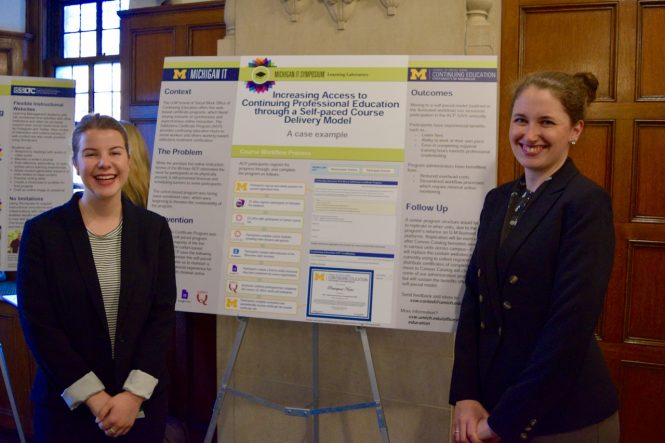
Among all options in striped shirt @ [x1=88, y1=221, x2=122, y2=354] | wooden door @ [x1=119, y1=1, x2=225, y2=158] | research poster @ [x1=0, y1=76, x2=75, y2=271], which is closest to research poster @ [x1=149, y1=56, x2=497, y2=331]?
striped shirt @ [x1=88, y1=221, x2=122, y2=354]

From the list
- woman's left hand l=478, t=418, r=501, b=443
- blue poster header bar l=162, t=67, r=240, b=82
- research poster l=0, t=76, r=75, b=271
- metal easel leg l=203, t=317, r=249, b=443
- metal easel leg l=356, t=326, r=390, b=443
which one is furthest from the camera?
research poster l=0, t=76, r=75, b=271

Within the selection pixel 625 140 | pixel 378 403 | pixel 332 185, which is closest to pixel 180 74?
pixel 332 185

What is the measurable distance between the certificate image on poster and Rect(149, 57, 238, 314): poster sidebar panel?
0.41m

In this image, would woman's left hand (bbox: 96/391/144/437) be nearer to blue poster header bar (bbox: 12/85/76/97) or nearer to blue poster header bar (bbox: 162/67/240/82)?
blue poster header bar (bbox: 162/67/240/82)

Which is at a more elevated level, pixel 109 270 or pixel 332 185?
pixel 332 185

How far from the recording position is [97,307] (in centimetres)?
160

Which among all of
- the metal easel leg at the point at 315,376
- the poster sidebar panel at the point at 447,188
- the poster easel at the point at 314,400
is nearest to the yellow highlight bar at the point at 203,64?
the poster sidebar panel at the point at 447,188

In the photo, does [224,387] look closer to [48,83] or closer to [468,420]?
[468,420]

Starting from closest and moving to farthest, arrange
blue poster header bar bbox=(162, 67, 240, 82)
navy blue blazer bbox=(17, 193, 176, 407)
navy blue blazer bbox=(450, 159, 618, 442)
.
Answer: navy blue blazer bbox=(450, 159, 618, 442) < navy blue blazer bbox=(17, 193, 176, 407) < blue poster header bar bbox=(162, 67, 240, 82)

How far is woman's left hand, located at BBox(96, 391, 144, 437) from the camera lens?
62.5 inches

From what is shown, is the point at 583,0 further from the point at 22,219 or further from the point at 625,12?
the point at 22,219

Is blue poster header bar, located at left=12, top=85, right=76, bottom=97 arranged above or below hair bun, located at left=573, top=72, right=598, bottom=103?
above

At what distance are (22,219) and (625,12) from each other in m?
3.02

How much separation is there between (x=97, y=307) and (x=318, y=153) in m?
0.98
